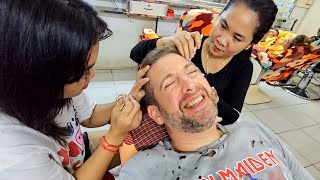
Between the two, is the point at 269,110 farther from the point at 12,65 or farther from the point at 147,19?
the point at 12,65

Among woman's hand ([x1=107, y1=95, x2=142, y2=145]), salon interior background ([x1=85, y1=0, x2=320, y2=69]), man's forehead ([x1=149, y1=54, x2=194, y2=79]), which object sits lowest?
salon interior background ([x1=85, y1=0, x2=320, y2=69])

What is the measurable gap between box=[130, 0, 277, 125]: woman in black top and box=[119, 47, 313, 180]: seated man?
101 mm

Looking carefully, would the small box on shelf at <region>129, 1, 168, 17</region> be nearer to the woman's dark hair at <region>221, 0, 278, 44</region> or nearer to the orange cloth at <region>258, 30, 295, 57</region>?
the orange cloth at <region>258, 30, 295, 57</region>

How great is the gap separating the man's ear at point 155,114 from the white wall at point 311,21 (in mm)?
4434

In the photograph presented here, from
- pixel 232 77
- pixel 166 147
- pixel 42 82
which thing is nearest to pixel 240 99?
pixel 232 77

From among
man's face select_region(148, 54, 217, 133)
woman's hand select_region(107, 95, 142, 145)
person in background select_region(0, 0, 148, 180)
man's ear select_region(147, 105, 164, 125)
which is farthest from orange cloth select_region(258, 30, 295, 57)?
person in background select_region(0, 0, 148, 180)

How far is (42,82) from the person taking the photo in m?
0.52

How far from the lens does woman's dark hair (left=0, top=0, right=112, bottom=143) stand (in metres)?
0.47

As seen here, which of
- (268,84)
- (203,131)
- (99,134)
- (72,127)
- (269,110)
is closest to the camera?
(72,127)

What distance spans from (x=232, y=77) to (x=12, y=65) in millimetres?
1059

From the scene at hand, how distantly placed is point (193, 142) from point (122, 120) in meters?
0.40

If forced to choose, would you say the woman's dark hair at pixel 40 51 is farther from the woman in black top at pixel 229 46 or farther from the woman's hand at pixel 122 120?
the woman in black top at pixel 229 46

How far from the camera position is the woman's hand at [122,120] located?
0.82 m

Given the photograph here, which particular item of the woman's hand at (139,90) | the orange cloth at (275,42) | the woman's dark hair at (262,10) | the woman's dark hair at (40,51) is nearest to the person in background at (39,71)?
the woman's dark hair at (40,51)
